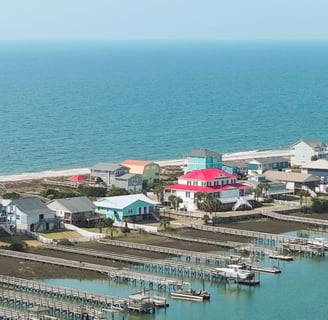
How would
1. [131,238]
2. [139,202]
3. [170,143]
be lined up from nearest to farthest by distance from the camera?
[131,238]
[139,202]
[170,143]

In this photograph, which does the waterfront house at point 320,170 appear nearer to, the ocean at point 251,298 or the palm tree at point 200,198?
the palm tree at point 200,198

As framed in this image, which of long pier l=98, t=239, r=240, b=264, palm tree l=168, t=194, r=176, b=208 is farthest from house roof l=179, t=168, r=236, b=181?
long pier l=98, t=239, r=240, b=264

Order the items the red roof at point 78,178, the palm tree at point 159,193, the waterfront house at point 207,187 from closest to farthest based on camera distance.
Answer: the waterfront house at point 207,187 → the palm tree at point 159,193 → the red roof at point 78,178

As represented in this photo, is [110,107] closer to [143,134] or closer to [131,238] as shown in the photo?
[143,134]

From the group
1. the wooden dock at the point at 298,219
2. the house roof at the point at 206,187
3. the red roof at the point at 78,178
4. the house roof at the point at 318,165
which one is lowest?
the wooden dock at the point at 298,219

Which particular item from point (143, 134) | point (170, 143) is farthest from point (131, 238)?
point (143, 134)

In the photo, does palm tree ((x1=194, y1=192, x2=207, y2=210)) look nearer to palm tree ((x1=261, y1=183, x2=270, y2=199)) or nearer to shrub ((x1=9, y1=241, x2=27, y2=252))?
palm tree ((x1=261, y1=183, x2=270, y2=199))

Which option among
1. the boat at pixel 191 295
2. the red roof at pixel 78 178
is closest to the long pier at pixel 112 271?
the boat at pixel 191 295
